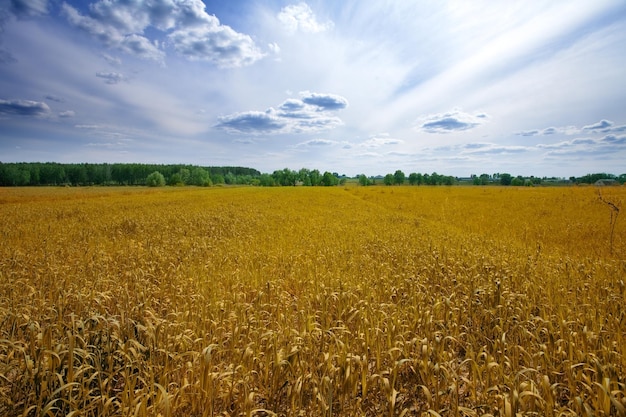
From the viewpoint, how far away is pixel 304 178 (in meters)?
156

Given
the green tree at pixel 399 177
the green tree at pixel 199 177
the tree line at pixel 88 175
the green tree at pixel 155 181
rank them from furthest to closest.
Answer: the green tree at pixel 399 177
the green tree at pixel 199 177
the green tree at pixel 155 181
the tree line at pixel 88 175

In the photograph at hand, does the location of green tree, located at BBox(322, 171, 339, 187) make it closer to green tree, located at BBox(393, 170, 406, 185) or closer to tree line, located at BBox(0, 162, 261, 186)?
green tree, located at BBox(393, 170, 406, 185)

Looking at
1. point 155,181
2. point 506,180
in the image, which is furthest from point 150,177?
point 506,180

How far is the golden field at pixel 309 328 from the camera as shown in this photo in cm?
308

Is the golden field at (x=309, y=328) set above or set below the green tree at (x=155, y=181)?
below

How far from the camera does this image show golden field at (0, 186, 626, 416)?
3.08 meters

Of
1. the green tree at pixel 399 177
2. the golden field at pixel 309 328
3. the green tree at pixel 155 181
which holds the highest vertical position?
the green tree at pixel 399 177

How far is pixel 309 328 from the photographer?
429 centimetres

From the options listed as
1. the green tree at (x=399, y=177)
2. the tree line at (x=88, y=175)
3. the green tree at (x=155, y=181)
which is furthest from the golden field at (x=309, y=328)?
the green tree at (x=399, y=177)

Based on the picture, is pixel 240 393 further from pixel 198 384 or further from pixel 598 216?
pixel 598 216

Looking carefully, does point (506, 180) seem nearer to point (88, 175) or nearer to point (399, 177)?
point (399, 177)

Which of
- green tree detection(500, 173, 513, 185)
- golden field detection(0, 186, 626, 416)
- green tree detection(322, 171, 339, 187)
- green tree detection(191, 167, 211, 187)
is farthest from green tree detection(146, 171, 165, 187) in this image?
green tree detection(500, 173, 513, 185)

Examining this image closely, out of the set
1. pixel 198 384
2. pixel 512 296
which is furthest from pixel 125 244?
pixel 512 296

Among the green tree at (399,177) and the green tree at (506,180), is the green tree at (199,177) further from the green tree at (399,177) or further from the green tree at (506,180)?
the green tree at (506,180)
